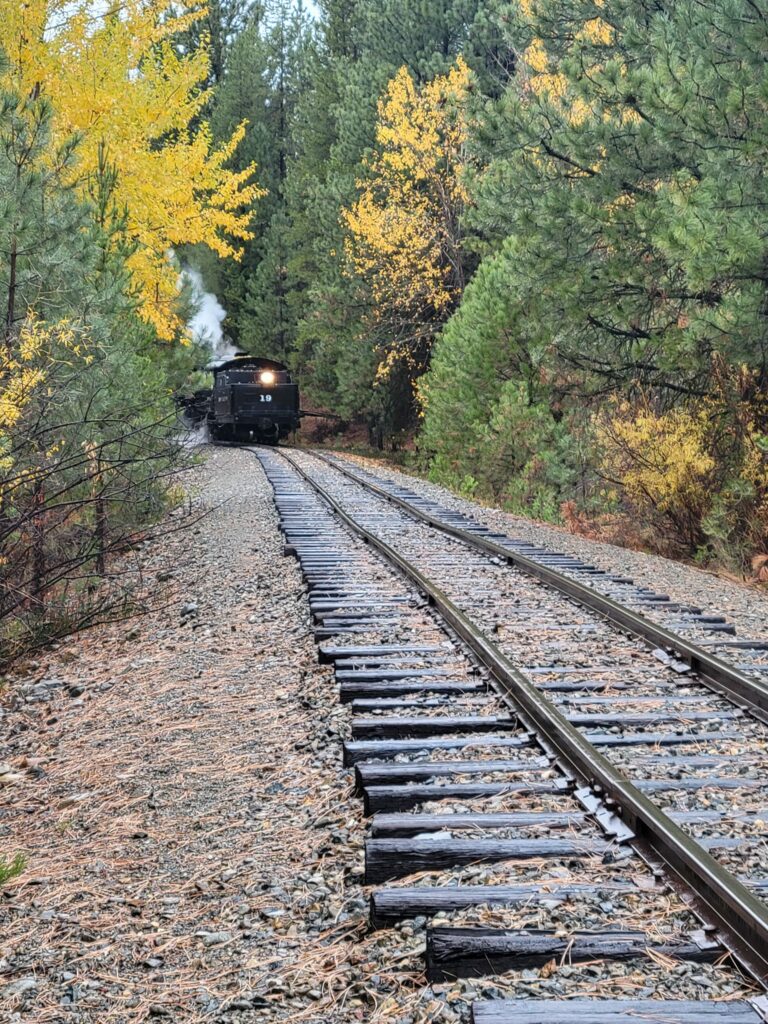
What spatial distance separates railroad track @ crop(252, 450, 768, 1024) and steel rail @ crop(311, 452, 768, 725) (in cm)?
2

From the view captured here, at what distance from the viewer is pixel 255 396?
3238 cm

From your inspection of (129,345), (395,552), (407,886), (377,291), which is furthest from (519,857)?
(377,291)

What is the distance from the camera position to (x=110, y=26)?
13.8 m

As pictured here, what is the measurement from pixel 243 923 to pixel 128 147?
41.7 feet

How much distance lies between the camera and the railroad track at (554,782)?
3.02 m

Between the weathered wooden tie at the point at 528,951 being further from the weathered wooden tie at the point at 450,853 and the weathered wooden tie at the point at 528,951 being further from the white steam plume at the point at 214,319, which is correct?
the white steam plume at the point at 214,319

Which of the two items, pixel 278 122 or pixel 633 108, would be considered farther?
pixel 278 122

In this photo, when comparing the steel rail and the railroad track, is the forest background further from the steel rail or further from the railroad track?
the steel rail

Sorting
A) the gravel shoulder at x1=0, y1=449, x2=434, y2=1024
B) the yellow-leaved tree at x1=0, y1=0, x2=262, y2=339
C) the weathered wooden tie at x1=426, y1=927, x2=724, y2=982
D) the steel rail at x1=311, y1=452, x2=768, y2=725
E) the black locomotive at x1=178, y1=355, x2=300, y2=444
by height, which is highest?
the yellow-leaved tree at x1=0, y1=0, x2=262, y2=339

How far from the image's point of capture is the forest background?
8766 mm

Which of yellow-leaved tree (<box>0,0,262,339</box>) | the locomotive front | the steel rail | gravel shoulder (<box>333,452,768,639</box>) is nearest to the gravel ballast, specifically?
the steel rail

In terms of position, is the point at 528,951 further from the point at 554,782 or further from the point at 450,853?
the point at 554,782

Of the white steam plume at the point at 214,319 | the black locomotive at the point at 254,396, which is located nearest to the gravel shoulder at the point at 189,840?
the black locomotive at the point at 254,396

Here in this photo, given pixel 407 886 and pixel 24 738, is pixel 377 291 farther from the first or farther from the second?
pixel 407 886
